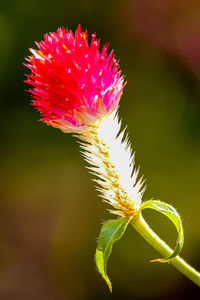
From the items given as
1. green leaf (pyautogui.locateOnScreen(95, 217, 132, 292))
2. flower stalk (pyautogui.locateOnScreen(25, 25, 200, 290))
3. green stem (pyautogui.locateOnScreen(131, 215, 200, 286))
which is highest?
flower stalk (pyautogui.locateOnScreen(25, 25, 200, 290))

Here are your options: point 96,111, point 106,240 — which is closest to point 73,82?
point 96,111

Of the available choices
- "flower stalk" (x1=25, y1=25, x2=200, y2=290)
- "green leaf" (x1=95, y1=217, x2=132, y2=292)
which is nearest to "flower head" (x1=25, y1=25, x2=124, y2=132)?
"flower stalk" (x1=25, y1=25, x2=200, y2=290)

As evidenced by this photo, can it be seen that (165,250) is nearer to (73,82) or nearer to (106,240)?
(106,240)

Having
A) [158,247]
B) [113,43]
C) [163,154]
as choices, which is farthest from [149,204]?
[113,43]

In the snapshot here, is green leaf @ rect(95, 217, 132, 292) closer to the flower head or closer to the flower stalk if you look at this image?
the flower stalk

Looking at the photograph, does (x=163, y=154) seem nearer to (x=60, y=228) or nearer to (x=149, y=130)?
(x=149, y=130)

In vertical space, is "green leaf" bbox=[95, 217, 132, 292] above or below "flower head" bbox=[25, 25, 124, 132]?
below
